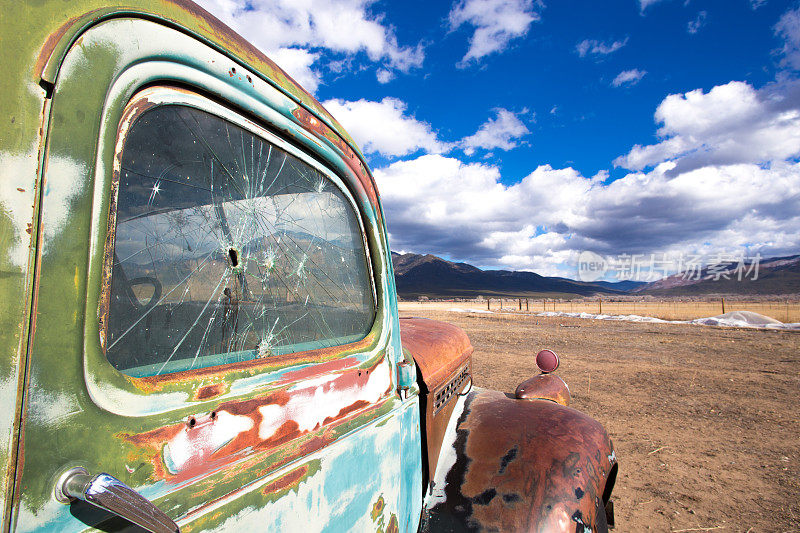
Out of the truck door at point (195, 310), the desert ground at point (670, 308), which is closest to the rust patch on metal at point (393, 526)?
the truck door at point (195, 310)

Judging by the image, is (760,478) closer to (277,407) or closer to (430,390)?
(430,390)

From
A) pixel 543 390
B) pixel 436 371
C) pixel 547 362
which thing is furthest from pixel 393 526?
pixel 547 362

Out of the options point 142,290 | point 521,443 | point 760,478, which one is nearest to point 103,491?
point 142,290

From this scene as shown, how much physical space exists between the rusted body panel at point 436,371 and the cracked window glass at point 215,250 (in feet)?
2.22

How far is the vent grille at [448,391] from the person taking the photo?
1.96 m

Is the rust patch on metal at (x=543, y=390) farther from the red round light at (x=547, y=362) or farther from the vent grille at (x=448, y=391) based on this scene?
the vent grille at (x=448, y=391)

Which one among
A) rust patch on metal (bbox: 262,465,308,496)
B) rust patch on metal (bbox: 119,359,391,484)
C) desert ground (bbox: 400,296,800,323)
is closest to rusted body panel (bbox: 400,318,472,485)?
rust patch on metal (bbox: 119,359,391,484)

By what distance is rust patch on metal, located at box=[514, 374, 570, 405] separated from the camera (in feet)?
8.37

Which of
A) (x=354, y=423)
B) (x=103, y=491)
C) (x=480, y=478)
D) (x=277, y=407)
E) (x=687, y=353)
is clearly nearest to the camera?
(x=103, y=491)

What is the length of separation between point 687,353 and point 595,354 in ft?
7.74

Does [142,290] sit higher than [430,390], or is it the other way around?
[142,290]

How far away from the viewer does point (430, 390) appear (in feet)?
6.01

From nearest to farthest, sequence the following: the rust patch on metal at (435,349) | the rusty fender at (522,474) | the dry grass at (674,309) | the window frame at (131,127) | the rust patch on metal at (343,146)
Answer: the window frame at (131,127), the rust patch on metal at (343,146), the rusty fender at (522,474), the rust patch on metal at (435,349), the dry grass at (674,309)

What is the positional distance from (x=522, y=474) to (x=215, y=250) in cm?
149
